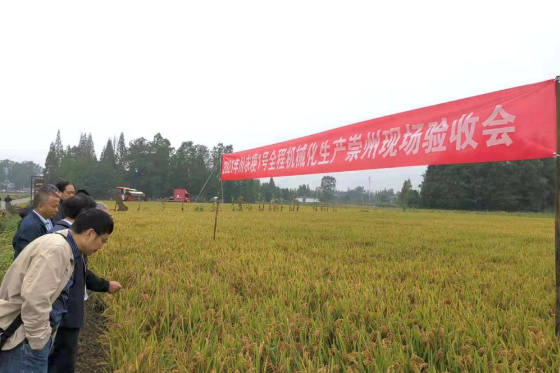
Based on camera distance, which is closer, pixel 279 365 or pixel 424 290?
pixel 279 365

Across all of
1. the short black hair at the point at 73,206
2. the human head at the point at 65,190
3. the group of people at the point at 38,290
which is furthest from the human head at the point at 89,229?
the human head at the point at 65,190

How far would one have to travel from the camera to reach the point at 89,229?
1.66m

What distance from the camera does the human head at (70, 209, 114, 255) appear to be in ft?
5.42

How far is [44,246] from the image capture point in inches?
58.4

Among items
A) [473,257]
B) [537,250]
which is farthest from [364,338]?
[537,250]

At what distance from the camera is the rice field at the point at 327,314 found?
191cm

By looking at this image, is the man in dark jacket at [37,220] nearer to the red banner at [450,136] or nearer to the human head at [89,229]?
the human head at [89,229]

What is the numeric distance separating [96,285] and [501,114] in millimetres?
3102

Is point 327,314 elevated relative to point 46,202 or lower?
lower

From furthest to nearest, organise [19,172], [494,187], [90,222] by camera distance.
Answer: [19,172]
[494,187]
[90,222]

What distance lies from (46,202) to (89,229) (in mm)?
1320

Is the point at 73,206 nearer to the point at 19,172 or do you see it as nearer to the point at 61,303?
the point at 61,303

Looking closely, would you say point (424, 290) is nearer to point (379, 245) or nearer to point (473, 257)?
point (473, 257)

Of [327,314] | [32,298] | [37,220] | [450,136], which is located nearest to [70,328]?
[32,298]
